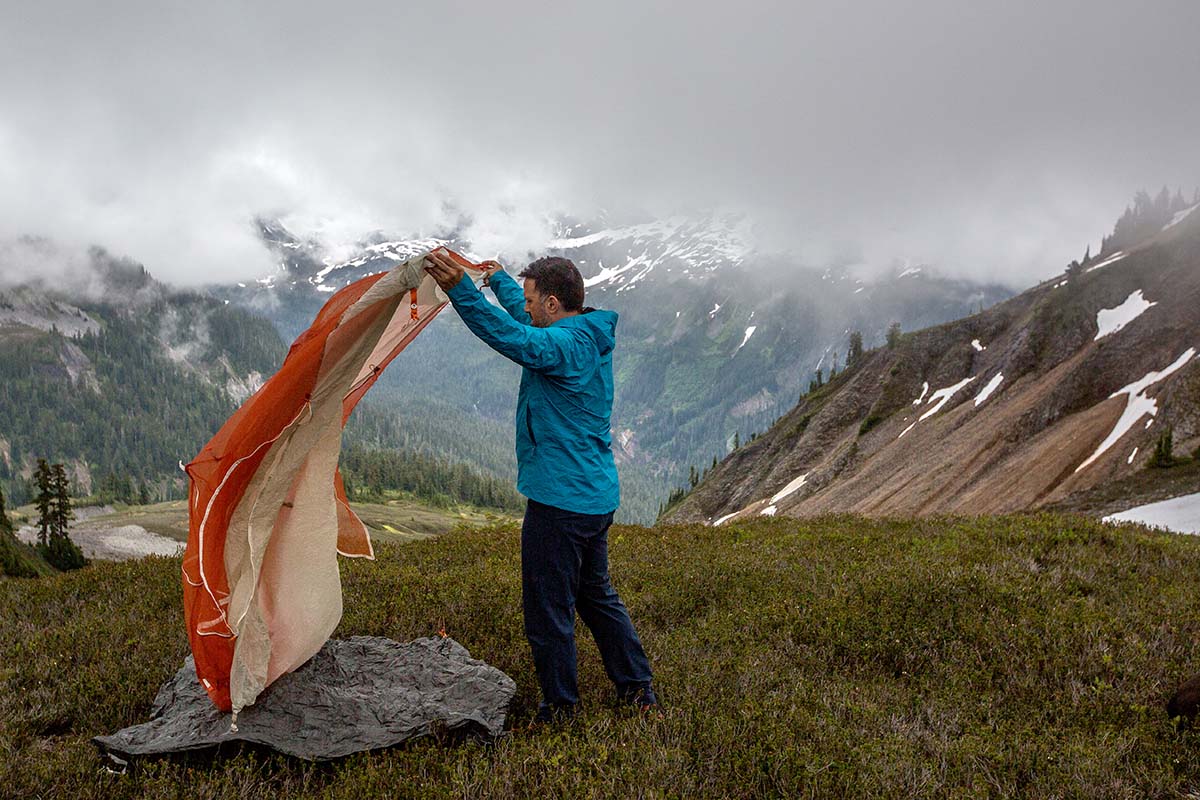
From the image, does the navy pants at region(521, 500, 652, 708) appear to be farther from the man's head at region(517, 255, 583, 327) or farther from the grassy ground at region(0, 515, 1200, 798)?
the man's head at region(517, 255, 583, 327)

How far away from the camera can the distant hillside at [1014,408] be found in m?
40.5

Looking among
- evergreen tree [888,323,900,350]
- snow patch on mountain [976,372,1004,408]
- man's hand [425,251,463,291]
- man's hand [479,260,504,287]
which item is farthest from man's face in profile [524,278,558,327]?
evergreen tree [888,323,900,350]

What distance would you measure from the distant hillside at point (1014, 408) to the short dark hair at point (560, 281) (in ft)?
104

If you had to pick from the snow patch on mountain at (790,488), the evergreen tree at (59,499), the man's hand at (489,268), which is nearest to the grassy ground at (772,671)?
the man's hand at (489,268)

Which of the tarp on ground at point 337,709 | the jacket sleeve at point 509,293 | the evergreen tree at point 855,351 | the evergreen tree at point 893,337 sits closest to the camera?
the tarp on ground at point 337,709

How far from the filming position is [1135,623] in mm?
7977

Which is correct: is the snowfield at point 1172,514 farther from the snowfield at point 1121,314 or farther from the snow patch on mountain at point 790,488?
the snow patch on mountain at point 790,488

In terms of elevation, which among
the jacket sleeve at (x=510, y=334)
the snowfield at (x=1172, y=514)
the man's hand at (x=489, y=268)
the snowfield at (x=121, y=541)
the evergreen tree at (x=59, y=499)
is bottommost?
the snowfield at (x=121, y=541)

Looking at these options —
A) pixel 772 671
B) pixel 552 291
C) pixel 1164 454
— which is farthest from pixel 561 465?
pixel 1164 454

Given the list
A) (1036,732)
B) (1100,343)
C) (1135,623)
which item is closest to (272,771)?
(1036,732)

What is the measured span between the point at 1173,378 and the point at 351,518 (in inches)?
2010

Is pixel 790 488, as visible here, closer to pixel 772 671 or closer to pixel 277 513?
pixel 772 671

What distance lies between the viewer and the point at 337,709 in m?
5.90

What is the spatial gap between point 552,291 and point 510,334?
3.17 ft
